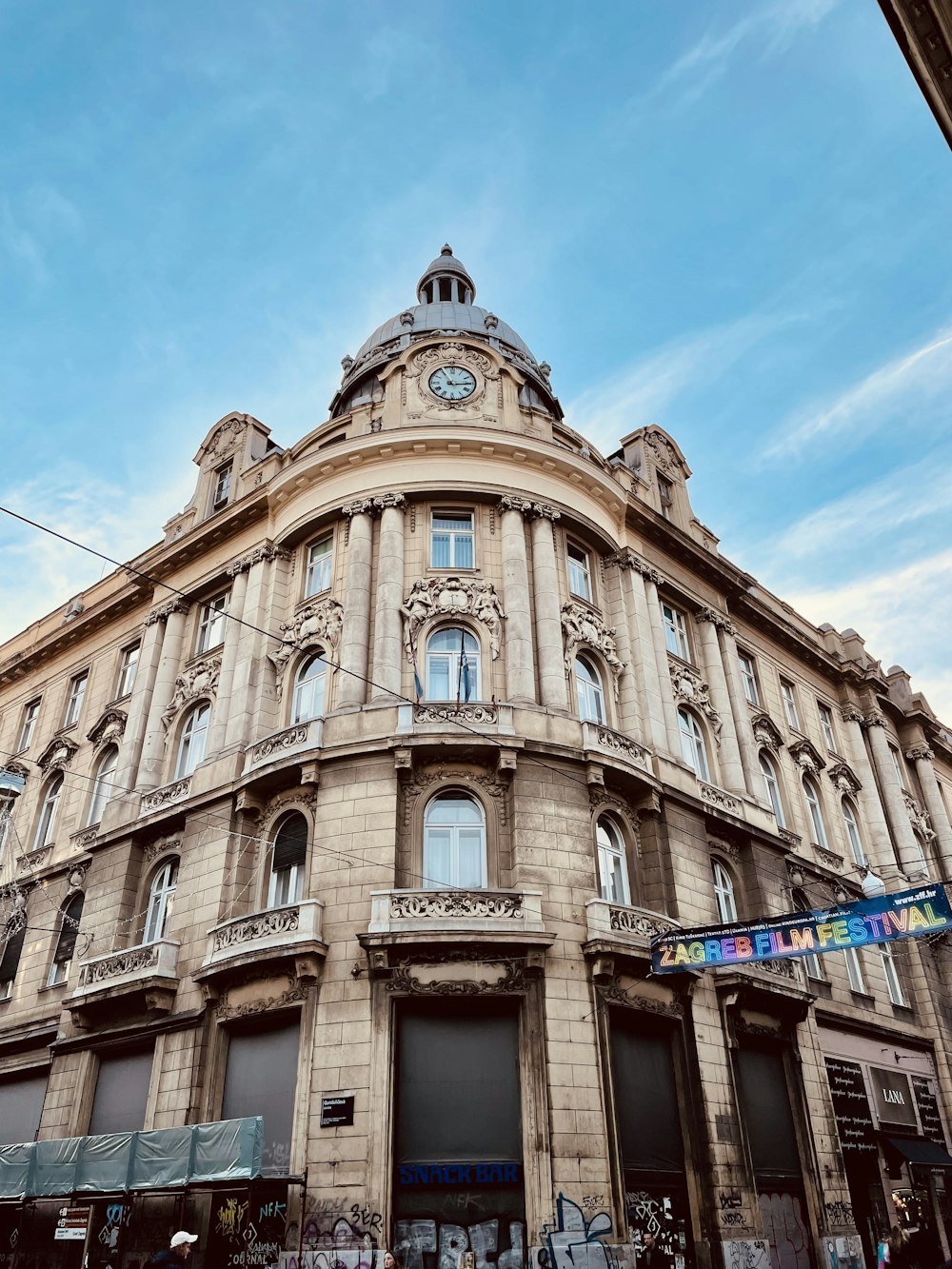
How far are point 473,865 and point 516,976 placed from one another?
109 inches

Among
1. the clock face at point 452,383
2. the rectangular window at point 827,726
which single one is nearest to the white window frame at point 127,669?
the clock face at point 452,383

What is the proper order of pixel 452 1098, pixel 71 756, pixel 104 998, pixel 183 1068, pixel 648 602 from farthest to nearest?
1. pixel 71 756
2. pixel 648 602
3. pixel 104 998
4. pixel 183 1068
5. pixel 452 1098

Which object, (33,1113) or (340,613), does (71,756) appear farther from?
(340,613)

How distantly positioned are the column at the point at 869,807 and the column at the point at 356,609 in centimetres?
2193

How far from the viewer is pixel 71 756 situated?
108 ft

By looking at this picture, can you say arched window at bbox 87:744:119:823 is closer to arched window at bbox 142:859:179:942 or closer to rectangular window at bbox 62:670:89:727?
rectangular window at bbox 62:670:89:727

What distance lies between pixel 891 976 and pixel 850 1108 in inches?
302

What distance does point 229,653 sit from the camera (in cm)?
2778

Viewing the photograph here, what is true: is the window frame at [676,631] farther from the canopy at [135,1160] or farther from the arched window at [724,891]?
the canopy at [135,1160]

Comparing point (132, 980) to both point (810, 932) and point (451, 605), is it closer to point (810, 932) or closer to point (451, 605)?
point (451, 605)

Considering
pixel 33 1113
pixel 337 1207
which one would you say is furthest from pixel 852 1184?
pixel 33 1113

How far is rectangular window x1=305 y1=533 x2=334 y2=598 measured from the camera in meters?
27.6

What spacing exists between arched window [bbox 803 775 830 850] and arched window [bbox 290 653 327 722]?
1782cm

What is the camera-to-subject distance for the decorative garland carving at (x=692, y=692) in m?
29.2
